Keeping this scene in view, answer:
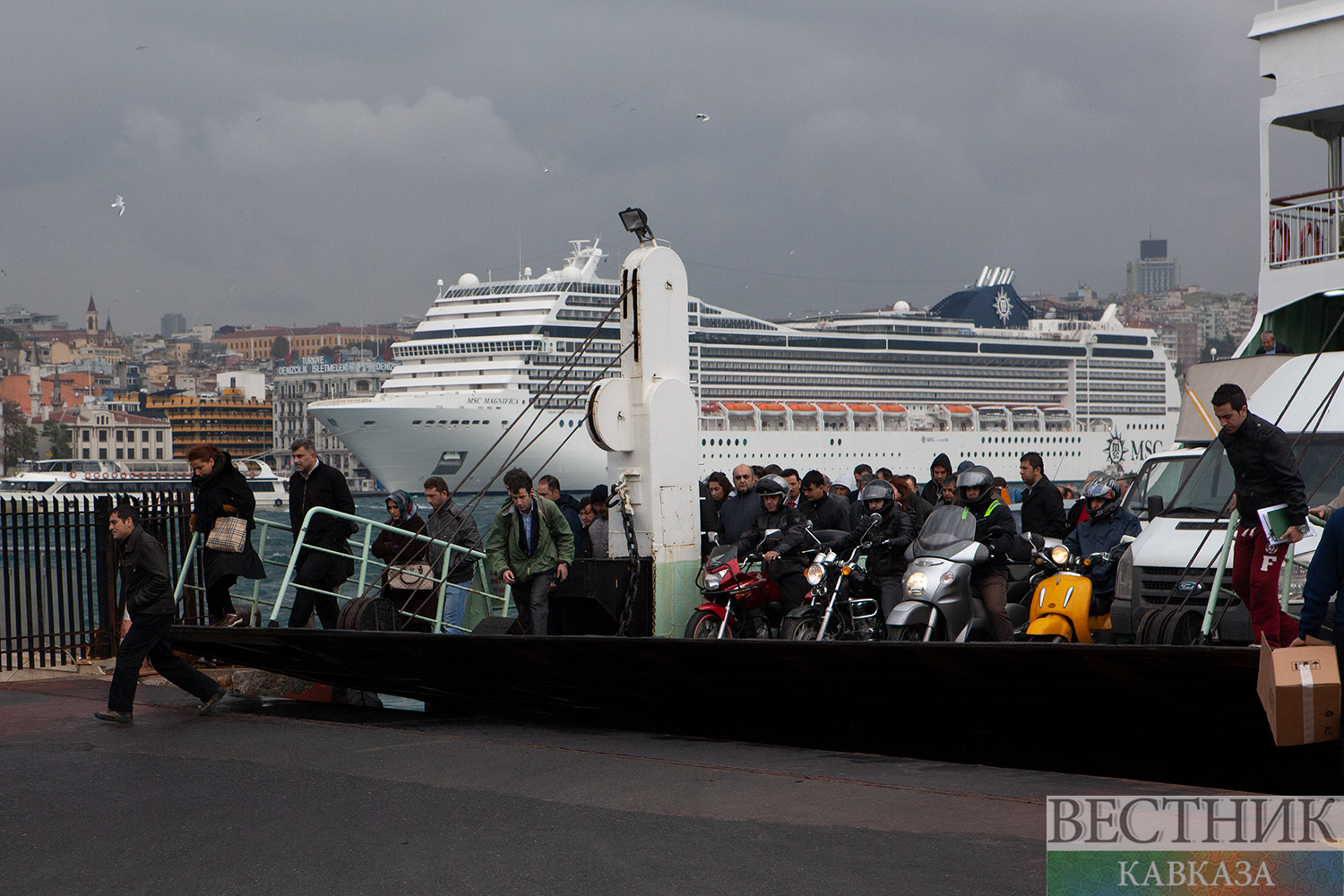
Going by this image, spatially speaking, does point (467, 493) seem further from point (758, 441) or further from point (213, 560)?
point (213, 560)

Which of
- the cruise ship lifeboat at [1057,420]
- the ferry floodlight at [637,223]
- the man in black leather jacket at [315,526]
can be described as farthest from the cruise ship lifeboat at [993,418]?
the man in black leather jacket at [315,526]

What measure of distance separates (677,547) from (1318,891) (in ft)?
20.9

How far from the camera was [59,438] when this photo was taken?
473 feet

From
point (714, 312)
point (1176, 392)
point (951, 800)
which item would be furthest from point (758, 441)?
point (951, 800)

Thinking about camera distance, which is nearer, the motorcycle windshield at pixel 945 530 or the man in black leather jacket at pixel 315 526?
the motorcycle windshield at pixel 945 530

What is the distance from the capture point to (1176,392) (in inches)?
3910

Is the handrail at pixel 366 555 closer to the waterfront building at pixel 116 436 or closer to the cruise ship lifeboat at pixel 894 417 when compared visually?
the cruise ship lifeboat at pixel 894 417

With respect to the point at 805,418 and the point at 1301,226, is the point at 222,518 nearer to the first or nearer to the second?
the point at 1301,226

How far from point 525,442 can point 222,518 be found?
188 feet

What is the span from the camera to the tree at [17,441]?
13862 cm

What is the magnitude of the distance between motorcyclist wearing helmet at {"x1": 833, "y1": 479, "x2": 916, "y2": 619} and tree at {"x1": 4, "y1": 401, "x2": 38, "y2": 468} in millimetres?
146111

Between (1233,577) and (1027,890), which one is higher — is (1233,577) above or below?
above

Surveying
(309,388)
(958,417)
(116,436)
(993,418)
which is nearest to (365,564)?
(958,417)

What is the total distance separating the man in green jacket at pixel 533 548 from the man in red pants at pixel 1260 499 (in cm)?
473
